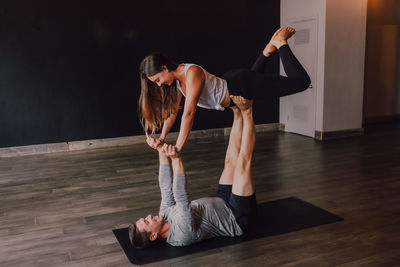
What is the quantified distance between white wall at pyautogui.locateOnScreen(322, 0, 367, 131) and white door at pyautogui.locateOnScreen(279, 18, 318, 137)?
0.22 meters

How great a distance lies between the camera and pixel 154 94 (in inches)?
110

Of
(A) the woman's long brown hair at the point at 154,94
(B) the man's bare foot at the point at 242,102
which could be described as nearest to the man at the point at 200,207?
(B) the man's bare foot at the point at 242,102

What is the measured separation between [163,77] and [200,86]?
26cm

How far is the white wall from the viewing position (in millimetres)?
5867

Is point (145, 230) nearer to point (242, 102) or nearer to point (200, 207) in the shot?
point (200, 207)

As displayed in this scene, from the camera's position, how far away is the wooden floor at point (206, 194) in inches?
99.3

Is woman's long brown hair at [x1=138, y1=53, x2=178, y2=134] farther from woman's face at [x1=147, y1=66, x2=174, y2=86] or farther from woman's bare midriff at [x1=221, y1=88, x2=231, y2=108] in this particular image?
woman's bare midriff at [x1=221, y1=88, x2=231, y2=108]

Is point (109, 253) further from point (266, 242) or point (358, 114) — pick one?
point (358, 114)

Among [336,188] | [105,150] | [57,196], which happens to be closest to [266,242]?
[336,188]

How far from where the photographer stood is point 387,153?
504 centimetres

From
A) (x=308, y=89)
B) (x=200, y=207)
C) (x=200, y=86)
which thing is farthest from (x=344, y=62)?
(x=200, y=207)

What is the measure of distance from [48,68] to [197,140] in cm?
245

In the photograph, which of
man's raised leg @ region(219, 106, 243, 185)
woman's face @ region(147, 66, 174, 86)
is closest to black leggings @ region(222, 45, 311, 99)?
man's raised leg @ region(219, 106, 243, 185)

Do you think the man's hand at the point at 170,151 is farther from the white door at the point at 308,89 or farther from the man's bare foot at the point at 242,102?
the white door at the point at 308,89
